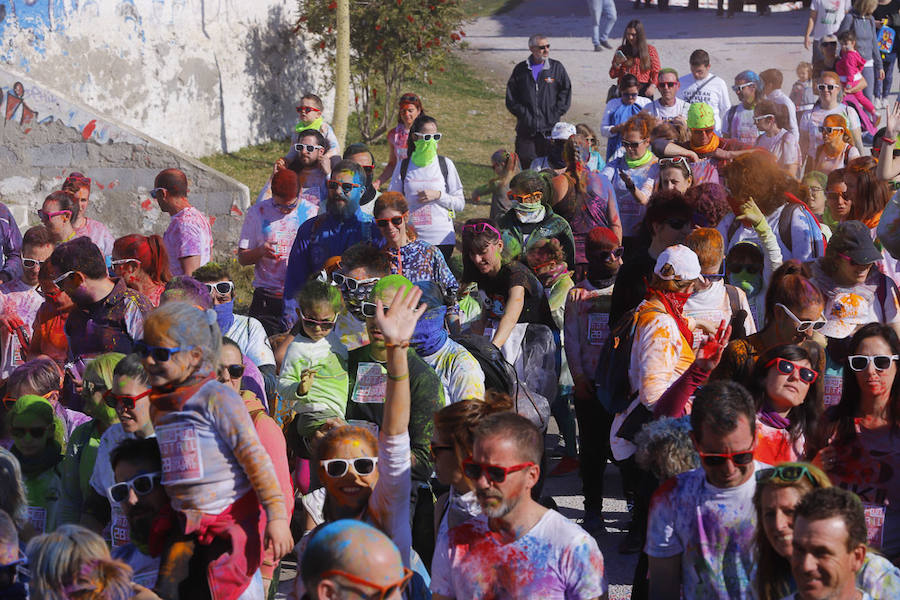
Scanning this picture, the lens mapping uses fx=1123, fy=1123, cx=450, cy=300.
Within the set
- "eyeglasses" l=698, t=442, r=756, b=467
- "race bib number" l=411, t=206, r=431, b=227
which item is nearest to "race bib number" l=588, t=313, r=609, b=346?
"race bib number" l=411, t=206, r=431, b=227

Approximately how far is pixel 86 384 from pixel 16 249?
3.83 meters

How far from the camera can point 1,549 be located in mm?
3729

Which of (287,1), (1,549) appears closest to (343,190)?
(1,549)

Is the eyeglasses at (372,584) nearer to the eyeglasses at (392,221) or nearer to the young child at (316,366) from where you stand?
the young child at (316,366)

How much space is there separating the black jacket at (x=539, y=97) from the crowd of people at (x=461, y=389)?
391 centimetres

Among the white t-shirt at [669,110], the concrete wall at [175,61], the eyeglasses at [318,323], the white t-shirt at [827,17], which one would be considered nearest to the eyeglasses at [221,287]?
the eyeglasses at [318,323]

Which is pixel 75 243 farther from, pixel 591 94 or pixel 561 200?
pixel 591 94

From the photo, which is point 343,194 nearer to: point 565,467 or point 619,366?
point 565,467

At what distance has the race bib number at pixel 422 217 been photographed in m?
9.19

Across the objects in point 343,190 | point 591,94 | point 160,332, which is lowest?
point 591,94

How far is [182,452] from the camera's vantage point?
156 inches

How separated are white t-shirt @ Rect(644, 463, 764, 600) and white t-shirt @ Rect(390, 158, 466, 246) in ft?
17.9

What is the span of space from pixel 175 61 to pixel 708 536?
474 inches

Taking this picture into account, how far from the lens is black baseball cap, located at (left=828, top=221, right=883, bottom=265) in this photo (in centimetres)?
608
